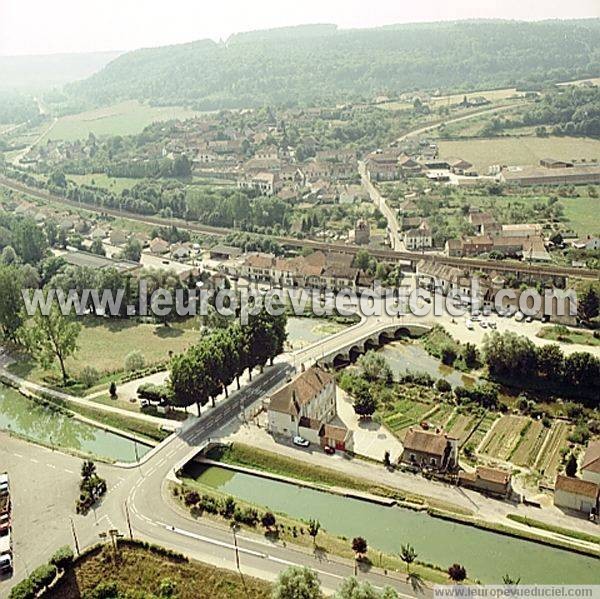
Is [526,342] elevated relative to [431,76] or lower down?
lower down

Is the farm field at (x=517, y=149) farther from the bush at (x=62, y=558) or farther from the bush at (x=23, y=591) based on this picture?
the bush at (x=23, y=591)

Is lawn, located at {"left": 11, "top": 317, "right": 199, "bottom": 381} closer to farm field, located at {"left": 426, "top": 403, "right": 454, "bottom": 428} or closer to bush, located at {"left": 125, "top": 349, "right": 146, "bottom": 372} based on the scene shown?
bush, located at {"left": 125, "top": 349, "right": 146, "bottom": 372}

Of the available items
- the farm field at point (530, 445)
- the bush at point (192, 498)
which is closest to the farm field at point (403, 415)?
the farm field at point (530, 445)

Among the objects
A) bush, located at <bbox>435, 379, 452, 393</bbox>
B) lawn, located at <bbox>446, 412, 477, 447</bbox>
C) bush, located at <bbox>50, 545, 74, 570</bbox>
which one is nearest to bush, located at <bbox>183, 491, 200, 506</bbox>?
bush, located at <bbox>50, 545, 74, 570</bbox>

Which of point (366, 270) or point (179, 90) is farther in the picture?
point (179, 90)

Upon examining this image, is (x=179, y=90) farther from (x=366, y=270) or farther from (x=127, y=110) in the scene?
(x=366, y=270)

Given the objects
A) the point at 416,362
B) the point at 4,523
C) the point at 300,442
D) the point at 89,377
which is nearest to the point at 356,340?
the point at 416,362

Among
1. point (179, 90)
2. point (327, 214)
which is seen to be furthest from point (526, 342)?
point (179, 90)
